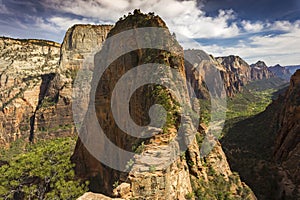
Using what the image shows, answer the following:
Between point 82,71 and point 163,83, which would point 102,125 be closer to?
point 163,83

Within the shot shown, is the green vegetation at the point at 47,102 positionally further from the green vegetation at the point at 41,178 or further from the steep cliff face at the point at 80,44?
the green vegetation at the point at 41,178

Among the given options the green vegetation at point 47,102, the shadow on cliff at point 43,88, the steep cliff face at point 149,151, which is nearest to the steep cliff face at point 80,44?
the shadow on cliff at point 43,88

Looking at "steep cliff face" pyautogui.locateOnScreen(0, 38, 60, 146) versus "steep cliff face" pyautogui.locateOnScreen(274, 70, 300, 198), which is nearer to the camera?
"steep cliff face" pyautogui.locateOnScreen(274, 70, 300, 198)

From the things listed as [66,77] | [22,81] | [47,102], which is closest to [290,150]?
[47,102]

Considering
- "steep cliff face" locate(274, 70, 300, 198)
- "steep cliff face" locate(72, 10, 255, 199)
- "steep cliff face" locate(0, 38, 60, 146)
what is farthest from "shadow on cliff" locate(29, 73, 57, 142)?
"steep cliff face" locate(274, 70, 300, 198)

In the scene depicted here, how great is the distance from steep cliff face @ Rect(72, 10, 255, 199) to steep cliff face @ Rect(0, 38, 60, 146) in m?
102

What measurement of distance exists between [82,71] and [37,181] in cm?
10928

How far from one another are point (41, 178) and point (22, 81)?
121m

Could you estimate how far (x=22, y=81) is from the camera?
137m

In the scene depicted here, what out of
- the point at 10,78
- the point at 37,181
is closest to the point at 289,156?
the point at 37,181

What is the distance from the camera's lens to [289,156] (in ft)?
129

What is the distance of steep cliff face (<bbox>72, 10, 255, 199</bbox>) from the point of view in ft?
55.9

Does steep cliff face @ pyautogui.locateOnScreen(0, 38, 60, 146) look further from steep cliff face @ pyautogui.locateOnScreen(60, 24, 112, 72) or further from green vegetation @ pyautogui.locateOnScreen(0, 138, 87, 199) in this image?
green vegetation @ pyautogui.locateOnScreen(0, 138, 87, 199)

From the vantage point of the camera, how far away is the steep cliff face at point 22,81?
12281cm
